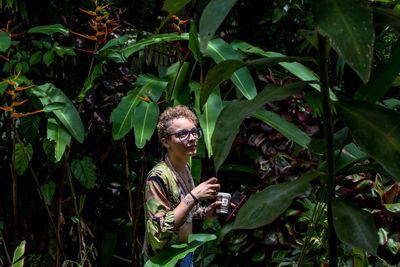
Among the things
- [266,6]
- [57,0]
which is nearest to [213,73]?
[57,0]

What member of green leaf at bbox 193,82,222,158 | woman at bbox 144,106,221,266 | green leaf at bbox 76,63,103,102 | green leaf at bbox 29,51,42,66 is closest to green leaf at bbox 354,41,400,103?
woman at bbox 144,106,221,266

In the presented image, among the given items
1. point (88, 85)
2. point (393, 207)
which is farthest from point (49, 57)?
point (393, 207)

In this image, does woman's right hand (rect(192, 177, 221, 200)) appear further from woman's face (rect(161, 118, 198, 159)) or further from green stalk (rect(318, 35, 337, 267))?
green stalk (rect(318, 35, 337, 267))

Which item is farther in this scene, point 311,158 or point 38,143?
point 38,143

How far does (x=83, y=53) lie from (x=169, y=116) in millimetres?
1114

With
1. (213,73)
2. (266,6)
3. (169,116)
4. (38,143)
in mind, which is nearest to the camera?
(213,73)

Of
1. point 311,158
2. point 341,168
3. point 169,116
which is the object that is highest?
point 341,168

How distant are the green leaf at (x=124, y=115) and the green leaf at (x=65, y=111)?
184mm

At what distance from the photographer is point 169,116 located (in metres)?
2.01

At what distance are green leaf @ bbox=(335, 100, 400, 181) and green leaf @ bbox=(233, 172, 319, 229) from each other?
0.48ft

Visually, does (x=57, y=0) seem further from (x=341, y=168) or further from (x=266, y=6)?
(x=341, y=168)

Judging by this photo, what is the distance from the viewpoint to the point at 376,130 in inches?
32.9

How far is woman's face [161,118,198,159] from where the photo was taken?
194cm

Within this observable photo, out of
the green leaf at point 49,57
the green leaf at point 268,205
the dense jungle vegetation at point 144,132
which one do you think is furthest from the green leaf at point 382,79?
the green leaf at point 49,57
